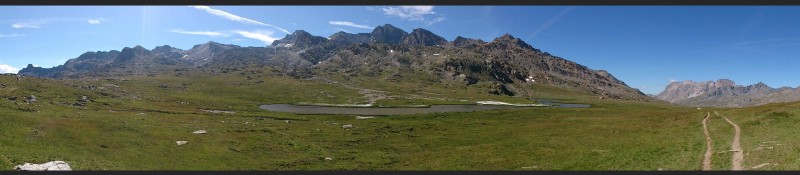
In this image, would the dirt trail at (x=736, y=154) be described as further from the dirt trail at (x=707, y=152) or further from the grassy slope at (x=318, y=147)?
the dirt trail at (x=707, y=152)

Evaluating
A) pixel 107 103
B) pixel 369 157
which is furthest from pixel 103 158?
pixel 107 103

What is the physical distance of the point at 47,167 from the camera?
45.2 meters

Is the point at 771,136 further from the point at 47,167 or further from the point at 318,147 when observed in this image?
the point at 47,167

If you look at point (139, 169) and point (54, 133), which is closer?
point (139, 169)

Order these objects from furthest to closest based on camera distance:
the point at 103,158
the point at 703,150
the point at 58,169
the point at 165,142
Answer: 1. the point at 165,142
2. the point at 103,158
3. the point at 703,150
4. the point at 58,169

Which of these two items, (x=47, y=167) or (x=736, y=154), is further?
(x=47, y=167)

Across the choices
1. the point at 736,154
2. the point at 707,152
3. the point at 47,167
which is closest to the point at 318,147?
the point at 47,167

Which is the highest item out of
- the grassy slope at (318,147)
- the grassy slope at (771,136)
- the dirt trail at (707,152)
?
the grassy slope at (771,136)

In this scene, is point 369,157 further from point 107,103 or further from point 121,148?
point 107,103

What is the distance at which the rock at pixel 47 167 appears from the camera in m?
44.0

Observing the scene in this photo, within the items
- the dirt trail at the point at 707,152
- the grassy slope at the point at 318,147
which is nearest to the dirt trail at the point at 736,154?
the grassy slope at the point at 318,147

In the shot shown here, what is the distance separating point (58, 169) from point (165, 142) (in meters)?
22.8

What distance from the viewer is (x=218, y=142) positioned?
72.9 metres

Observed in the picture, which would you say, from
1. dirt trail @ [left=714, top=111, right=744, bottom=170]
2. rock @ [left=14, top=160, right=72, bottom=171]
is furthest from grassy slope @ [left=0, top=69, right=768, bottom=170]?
rock @ [left=14, top=160, right=72, bottom=171]
